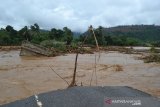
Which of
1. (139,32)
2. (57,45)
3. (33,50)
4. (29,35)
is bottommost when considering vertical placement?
(33,50)

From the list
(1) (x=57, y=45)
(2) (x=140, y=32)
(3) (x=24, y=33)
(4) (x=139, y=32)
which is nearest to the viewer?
(1) (x=57, y=45)

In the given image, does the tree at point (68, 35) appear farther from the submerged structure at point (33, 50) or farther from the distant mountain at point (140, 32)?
the distant mountain at point (140, 32)

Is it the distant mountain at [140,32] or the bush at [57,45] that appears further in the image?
the distant mountain at [140,32]

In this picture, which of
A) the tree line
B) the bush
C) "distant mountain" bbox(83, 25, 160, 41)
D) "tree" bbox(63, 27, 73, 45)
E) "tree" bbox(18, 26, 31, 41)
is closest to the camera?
the bush

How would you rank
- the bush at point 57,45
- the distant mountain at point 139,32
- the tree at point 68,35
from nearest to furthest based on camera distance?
1. the bush at point 57,45
2. the tree at point 68,35
3. the distant mountain at point 139,32

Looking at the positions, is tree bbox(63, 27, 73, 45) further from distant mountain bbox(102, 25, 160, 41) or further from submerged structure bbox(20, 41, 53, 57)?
distant mountain bbox(102, 25, 160, 41)

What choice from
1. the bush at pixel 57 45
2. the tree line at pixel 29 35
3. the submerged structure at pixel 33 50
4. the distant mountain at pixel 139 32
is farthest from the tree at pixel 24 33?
the distant mountain at pixel 139 32

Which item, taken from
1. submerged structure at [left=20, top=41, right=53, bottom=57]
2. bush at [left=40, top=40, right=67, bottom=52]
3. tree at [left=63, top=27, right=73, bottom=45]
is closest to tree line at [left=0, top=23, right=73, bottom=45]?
tree at [left=63, top=27, right=73, bottom=45]

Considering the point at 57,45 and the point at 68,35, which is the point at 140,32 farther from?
the point at 57,45

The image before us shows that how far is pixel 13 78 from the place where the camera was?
1387cm

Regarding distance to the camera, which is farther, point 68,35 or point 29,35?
point 29,35

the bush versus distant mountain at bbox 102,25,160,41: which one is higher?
distant mountain at bbox 102,25,160,41

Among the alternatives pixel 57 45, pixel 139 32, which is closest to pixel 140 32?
pixel 139 32

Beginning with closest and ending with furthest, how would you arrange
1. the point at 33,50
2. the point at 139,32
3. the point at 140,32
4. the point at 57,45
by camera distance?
the point at 33,50, the point at 57,45, the point at 140,32, the point at 139,32
